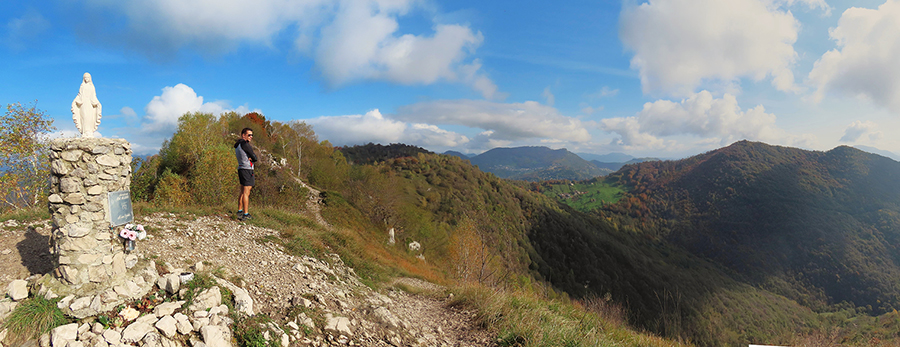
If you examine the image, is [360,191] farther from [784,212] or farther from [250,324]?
[784,212]

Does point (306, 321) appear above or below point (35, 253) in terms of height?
below

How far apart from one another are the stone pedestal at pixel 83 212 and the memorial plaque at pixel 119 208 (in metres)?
0.07

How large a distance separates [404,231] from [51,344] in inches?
1503

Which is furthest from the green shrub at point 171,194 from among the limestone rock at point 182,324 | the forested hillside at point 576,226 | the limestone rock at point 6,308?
the limestone rock at point 182,324

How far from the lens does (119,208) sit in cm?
544

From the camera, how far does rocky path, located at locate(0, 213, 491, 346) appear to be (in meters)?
5.77

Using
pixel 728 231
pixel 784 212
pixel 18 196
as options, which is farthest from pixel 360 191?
pixel 784 212

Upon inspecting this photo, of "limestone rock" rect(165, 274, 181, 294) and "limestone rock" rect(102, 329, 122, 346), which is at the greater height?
"limestone rock" rect(165, 274, 181, 294)

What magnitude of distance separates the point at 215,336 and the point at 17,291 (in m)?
2.90

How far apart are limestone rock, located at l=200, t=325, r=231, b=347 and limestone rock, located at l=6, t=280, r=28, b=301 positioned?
2.59m

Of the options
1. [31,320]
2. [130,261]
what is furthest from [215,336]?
[130,261]

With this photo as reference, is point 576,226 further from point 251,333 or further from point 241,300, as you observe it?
point 251,333

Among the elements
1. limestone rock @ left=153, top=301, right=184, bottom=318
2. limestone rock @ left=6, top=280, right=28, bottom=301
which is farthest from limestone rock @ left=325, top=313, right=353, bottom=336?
limestone rock @ left=6, top=280, right=28, bottom=301

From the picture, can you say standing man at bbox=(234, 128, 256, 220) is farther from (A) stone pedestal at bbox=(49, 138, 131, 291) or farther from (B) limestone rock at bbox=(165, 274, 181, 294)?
(B) limestone rock at bbox=(165, 274, 181, 294)
